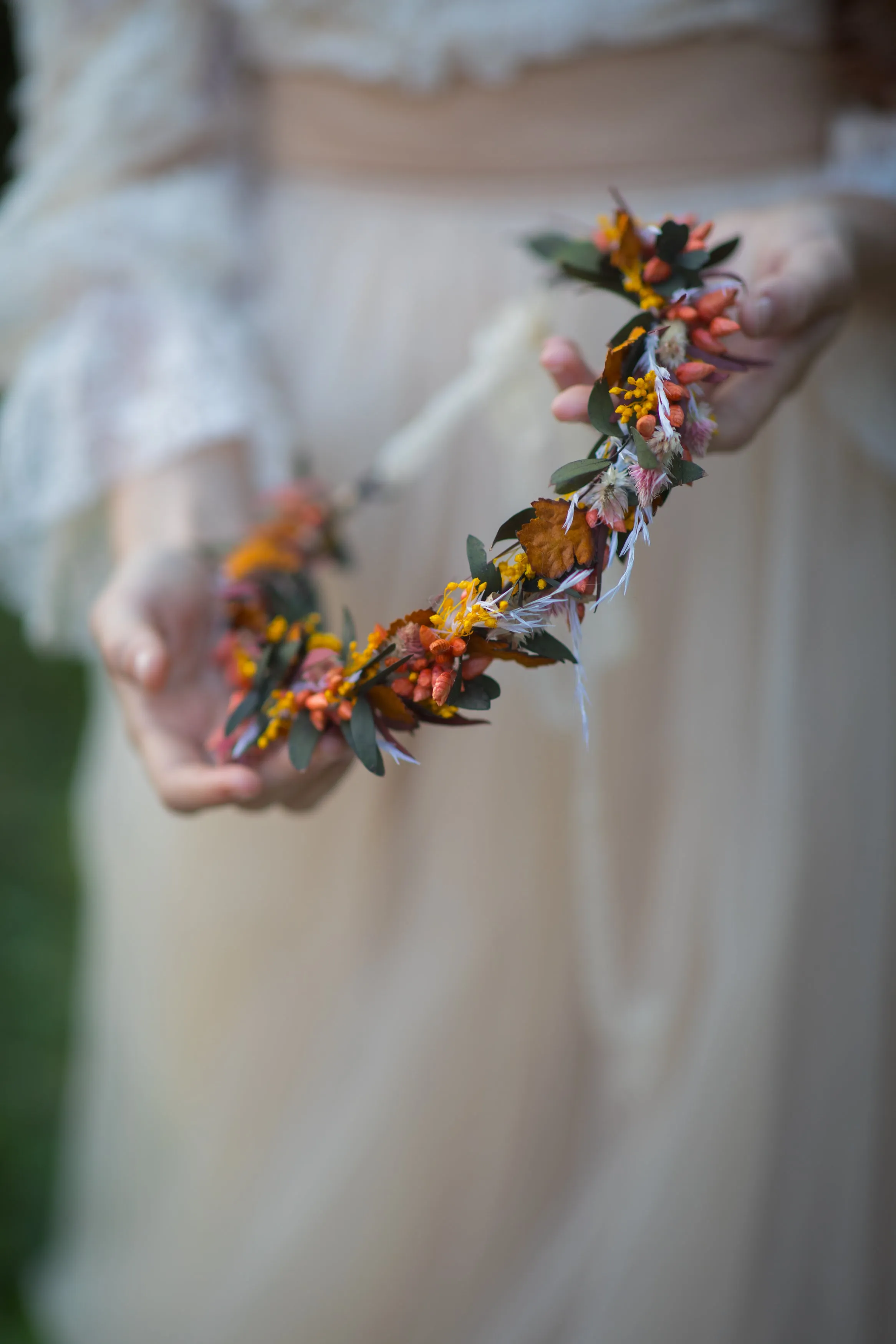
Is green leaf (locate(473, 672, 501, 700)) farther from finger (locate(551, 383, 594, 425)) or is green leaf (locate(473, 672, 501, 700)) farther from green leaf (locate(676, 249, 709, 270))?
green leaf (locate(676, 249, 709, 270))

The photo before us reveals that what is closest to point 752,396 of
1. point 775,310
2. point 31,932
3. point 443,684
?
point 775,310

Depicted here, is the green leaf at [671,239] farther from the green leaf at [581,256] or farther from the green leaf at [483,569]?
the green leaf at [483,569]

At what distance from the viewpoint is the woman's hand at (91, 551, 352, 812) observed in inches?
22.6

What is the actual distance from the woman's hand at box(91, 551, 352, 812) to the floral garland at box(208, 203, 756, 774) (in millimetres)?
23

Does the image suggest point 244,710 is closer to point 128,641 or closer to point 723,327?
point 128,641

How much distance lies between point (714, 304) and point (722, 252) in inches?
1.8

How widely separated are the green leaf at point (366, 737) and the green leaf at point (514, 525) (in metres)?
0.11

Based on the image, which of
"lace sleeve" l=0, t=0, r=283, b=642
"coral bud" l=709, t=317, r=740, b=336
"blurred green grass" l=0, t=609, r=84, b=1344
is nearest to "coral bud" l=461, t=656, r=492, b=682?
"coral bud" l=709, t=317, r=740, b=336

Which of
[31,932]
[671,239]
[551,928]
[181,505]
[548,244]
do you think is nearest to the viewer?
[671,239]

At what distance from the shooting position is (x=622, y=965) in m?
0.91

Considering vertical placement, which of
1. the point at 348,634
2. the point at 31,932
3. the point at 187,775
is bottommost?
the point at 31,932

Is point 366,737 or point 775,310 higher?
point 775,310

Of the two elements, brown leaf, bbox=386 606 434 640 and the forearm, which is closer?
brown leaf, bbox=386 606 434 640

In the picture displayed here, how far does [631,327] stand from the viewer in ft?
1.61
